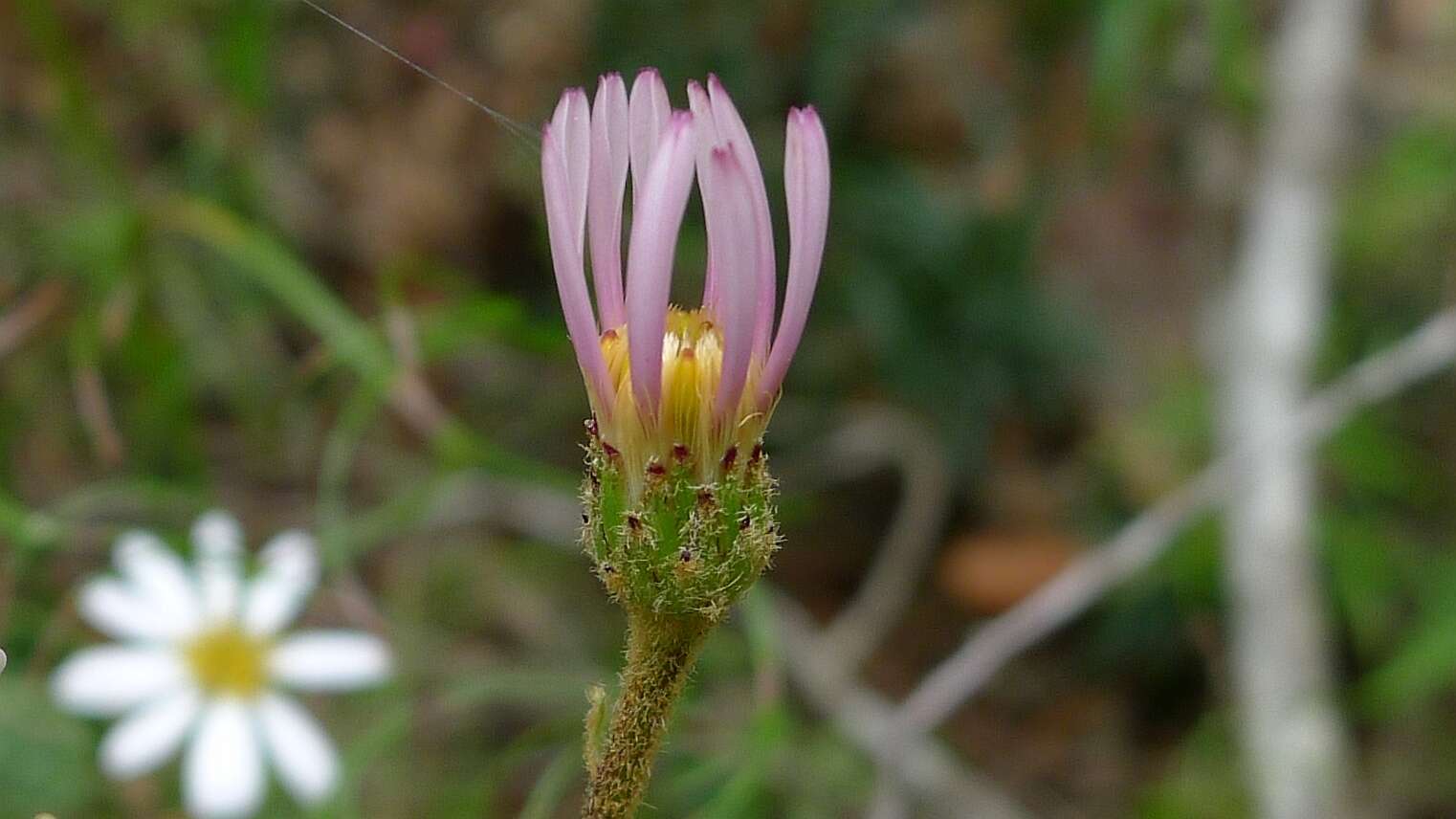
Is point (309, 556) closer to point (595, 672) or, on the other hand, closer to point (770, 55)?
point (595, 672)

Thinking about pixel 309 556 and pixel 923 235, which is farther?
pixel 923 235

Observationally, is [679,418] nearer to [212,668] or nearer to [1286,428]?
[212,668]

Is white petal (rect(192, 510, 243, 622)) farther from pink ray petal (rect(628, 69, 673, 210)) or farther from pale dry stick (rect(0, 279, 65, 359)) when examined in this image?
pink ray petal (rect(628, 69, 673, 210))

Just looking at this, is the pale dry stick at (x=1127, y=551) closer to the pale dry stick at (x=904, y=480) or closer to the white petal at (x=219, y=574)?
the pale dry stick at (x=904, y=480)

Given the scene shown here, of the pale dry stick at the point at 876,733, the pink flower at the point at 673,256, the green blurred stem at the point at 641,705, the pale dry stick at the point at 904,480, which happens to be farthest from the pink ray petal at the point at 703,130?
the pale dry stick at the point at 904,480

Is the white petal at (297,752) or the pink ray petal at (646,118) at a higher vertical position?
the white petal at (297,752)

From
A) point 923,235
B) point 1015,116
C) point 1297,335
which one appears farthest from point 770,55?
point 1297,335
